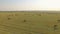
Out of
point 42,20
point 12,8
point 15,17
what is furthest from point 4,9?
point 42,20

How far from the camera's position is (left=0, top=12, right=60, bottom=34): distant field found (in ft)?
1.48

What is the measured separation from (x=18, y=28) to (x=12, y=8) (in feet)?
0.53

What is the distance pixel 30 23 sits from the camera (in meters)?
0.48

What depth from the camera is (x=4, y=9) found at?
62cm

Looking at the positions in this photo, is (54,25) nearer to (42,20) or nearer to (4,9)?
(42,20)

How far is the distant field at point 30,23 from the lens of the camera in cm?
45

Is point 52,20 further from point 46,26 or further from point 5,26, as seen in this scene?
point 5,26

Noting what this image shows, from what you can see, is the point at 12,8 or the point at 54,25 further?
the point at 12,8

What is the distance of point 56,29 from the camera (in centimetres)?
44

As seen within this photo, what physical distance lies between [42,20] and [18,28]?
4.4 inches

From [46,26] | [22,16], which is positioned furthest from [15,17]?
[46,26]

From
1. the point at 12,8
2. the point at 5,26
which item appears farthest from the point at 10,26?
the point at 12,8

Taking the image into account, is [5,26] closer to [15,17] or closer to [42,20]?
[15,17]

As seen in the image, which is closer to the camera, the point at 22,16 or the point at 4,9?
the point at 22,16
